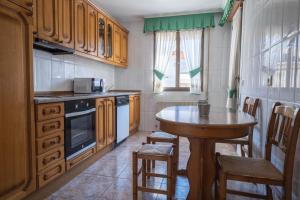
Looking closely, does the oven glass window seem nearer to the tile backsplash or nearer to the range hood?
the tile backsplash

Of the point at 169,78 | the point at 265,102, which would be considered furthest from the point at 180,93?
the point at 265,102

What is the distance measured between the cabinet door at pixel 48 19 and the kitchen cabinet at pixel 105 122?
952 millimetres

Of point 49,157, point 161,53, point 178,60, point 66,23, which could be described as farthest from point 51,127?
point 178,60

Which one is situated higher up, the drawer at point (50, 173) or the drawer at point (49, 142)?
the drawer at point (49, 142)

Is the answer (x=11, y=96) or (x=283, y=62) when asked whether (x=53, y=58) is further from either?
(x=283, y=62)

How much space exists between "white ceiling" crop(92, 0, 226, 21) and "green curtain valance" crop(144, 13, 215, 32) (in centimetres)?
10

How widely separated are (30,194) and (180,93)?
10.8 feet

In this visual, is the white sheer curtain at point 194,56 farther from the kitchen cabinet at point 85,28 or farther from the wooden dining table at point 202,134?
the wooden dining table at point 202,134

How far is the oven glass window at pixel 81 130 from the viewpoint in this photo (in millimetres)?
2185

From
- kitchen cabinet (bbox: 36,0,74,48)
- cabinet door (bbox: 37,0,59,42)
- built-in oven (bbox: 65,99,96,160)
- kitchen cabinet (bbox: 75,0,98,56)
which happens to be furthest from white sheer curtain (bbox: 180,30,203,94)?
cabinet door (bbox: 37,0,59,42)

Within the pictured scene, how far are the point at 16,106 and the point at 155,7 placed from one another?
3098mm

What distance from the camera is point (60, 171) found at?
197cm

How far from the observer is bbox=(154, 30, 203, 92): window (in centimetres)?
418

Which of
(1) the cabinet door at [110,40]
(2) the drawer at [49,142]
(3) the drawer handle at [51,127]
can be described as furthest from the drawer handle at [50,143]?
(1) the cabinet door at [110,40]
